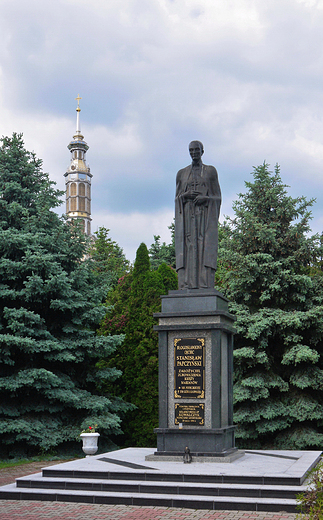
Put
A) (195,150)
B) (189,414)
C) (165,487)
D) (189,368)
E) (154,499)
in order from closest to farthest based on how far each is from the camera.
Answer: (154,499) < (165,487) < (189,414) < (189,368) < (195,150)

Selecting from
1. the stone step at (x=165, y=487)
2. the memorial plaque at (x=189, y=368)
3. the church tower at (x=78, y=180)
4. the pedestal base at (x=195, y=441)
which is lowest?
the stone step at (x=165, y=487)

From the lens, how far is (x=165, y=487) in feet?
25.2

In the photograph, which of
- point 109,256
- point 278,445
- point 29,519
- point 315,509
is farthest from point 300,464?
point 109,256

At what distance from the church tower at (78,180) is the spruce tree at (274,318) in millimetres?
62834

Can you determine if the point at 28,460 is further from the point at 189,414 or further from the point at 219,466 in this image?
the point at 219,466

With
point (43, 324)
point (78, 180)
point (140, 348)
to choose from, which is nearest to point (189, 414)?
point (43, 324)

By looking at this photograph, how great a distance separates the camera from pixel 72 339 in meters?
14.5

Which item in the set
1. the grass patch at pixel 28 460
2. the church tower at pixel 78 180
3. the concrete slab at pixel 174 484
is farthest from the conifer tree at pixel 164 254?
the church tower at pixel 78 180

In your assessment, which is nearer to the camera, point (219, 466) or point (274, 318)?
point (219, 466)

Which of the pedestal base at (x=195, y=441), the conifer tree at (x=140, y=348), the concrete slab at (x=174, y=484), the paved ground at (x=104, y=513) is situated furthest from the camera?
the conifer tree at (x=140, y=348)

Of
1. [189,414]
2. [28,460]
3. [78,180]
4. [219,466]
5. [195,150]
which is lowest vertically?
[28,460]

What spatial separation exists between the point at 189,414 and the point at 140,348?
7287 mm

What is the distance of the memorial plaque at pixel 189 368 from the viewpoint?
371 inches

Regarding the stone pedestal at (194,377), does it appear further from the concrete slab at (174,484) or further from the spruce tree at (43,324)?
the spruce tree at (43,324)
